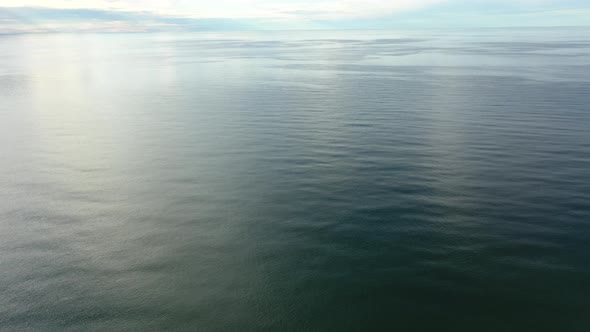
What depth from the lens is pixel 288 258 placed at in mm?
21219

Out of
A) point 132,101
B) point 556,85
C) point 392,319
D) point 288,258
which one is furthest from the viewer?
point 556,85

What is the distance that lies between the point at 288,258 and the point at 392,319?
5.95m

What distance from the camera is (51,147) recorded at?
135ft

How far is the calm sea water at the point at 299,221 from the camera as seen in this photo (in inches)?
695

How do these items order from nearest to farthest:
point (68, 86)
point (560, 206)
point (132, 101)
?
1. point (560, 206)
2. point (132, 101)
3. point (68, 86)

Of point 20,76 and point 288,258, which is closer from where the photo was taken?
point 288,258

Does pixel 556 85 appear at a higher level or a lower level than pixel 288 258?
higher

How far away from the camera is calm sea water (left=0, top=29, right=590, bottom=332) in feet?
57.9

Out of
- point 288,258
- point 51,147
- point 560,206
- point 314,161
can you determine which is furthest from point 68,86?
point 560,206

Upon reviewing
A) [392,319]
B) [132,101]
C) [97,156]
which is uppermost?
[132,101]

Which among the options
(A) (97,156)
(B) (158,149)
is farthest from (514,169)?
(A) (97,156)

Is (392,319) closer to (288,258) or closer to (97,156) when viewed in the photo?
(288,258)

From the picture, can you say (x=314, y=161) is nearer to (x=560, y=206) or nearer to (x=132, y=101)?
(x=560, y=206)

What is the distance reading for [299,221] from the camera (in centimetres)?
2514
